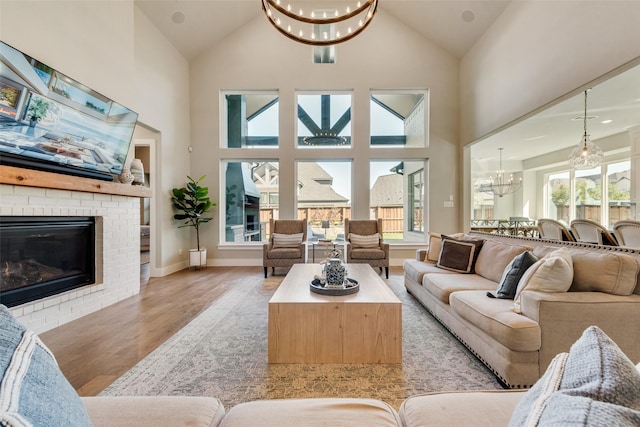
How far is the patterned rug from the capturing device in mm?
1730

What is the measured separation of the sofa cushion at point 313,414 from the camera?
852 mm

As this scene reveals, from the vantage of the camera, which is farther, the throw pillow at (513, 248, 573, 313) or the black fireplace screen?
the black fireplace screen

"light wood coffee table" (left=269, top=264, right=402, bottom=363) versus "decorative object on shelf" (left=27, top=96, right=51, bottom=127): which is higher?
"decorative object on shelf" (left=27, top=96, right=51, bottom=127)

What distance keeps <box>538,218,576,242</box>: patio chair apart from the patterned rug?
100 inches

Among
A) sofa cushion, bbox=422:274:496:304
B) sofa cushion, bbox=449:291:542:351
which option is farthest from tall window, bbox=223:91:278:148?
sofa cushion, bbox=449:291:542:351

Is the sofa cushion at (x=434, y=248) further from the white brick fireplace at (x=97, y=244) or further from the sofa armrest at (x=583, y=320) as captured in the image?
the white brick fireplace at (x=97, y=244)

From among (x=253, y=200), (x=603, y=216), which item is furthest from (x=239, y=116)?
(x=603, y=216)

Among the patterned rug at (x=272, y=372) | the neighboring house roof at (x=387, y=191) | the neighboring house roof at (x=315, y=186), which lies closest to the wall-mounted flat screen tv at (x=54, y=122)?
the patterned rug at (x=272, y=372)

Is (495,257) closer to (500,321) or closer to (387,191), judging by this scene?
(500,321)

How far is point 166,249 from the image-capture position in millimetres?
4879

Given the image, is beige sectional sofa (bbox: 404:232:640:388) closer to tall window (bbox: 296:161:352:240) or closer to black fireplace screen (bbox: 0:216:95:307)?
black fireplace screen (bbox: 0:216:95:307)

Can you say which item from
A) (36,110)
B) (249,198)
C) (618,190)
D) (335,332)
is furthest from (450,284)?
(618,190)

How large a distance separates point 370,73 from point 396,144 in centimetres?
151

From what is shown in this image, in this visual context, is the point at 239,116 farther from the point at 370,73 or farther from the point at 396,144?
the point at 396,144
